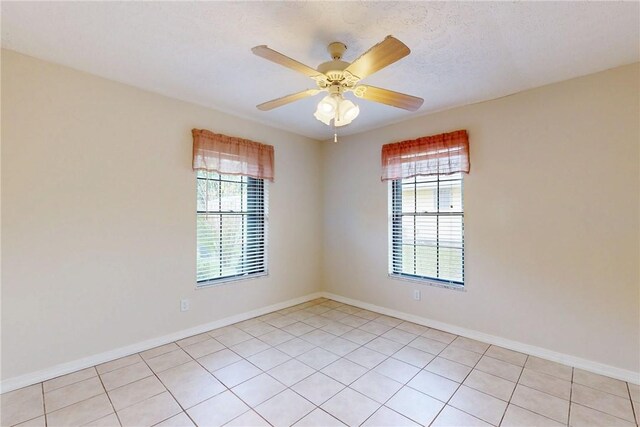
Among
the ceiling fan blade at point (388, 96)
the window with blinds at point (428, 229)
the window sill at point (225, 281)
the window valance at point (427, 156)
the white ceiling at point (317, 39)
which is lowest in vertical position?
the window sill at point (225, 281)

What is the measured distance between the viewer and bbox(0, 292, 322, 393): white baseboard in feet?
7.31

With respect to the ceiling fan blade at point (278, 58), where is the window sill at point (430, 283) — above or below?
below

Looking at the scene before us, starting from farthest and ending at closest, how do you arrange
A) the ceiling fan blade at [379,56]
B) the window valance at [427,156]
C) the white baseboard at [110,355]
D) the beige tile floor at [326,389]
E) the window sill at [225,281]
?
the window sill at [225,281], the window valance at [427,156], the white baseboard at [110,355], the beige tile floor at [326,389], the ceiling fan blade at [379,56]

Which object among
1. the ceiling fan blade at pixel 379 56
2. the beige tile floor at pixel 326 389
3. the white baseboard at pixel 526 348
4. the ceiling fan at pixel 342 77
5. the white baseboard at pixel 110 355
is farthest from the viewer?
the white baseboard at pixel 526 348

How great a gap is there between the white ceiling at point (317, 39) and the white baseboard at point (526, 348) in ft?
8.06

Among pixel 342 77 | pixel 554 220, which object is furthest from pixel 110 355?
pixel 554 220

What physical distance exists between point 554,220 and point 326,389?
97.8 inches

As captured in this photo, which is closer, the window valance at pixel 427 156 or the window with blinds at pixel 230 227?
the window valance at pixel 427 156

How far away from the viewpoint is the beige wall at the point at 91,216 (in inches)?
88.7

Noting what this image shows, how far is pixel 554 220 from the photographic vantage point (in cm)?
269

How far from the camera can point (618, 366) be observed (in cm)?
239

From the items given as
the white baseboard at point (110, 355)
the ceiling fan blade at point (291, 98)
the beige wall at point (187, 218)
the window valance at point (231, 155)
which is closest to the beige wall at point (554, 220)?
the beige wall at point (187, 218)

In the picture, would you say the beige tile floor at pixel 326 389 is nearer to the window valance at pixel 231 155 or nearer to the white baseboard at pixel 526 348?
the white baseboard at pixel 526 348

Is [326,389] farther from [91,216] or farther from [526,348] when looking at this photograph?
[91,216]
